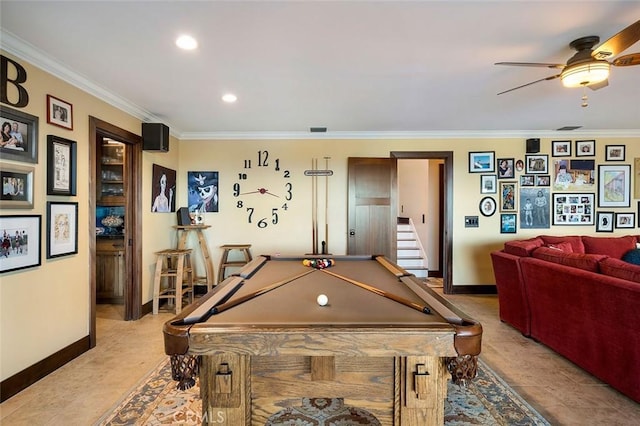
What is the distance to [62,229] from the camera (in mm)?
2566

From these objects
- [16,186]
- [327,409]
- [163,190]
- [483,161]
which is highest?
[483,161]

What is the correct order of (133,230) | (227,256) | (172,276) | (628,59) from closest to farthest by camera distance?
(628,59) < (133,230) < (172,276) < (227,256)

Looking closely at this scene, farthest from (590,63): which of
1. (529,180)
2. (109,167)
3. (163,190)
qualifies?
(109,167)

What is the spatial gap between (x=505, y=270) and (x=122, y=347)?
12.7ft

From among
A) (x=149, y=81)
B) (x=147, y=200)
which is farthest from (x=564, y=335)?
(x=147, y=200)

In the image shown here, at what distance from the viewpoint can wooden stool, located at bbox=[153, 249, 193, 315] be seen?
3.80 meters

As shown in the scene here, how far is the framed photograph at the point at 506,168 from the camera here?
4695 millimetres

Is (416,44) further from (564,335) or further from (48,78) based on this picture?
(48,78)

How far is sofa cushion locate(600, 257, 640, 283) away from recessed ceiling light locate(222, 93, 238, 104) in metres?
3.45

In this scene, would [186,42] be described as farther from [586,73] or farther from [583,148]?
[583,148]

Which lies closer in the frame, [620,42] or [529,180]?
[620,42]

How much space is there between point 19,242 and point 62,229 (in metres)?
0.40

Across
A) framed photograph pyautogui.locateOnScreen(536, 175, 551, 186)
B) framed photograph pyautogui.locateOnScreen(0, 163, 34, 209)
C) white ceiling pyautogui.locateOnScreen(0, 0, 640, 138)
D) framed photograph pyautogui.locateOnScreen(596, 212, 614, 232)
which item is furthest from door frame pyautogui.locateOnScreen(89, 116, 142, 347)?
framed photograph pyautogui.locateOnScreen(596, 212, 614, 232)

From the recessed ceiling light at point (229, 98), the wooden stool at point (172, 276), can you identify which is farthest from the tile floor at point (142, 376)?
the recessed ceiling light at point (229, 98)
